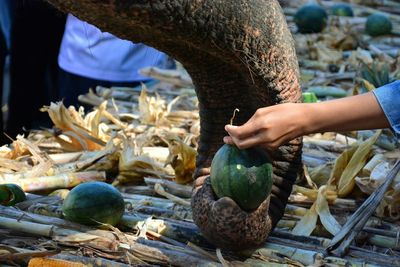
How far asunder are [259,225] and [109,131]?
1.56 meters

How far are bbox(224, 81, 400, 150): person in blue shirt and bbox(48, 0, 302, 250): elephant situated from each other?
170 mm

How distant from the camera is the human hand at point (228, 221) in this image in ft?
6.26

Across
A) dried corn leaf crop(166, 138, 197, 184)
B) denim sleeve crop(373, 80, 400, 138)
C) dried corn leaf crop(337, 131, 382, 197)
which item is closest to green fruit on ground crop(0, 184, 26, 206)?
dried corn leaf crop(166, 138, 197, 184)

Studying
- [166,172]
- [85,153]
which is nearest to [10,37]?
[85,153]

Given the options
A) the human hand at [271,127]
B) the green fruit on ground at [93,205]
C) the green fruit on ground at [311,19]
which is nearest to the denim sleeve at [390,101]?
the human hand at [271,127]

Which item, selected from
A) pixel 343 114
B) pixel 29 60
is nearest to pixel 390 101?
pixel 343 114

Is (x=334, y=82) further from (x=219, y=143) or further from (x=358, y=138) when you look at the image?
(x=219, y=143)

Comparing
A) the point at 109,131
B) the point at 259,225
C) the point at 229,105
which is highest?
the point at 229,105

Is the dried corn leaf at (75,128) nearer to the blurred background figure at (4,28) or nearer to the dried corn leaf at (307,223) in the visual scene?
the dried corn leaf at (307,223)

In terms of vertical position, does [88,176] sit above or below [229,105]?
below

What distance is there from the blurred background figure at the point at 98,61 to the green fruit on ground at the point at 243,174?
8.61ft

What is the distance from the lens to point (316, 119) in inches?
72.2

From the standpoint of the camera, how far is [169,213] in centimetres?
243

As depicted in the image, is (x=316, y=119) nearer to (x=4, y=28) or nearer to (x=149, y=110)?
(x=149, y=110)
